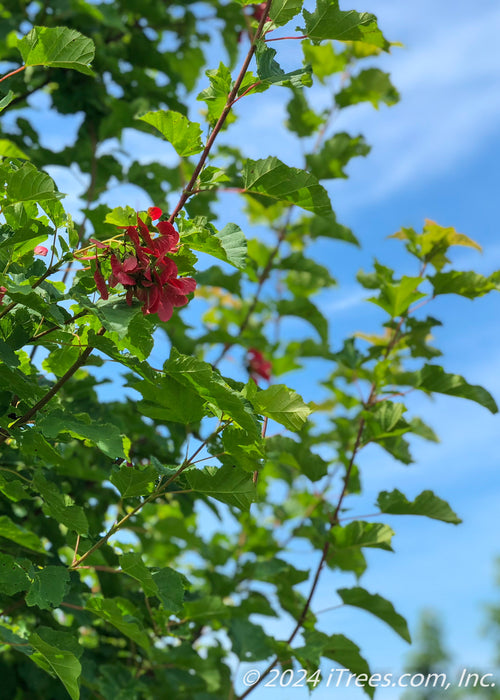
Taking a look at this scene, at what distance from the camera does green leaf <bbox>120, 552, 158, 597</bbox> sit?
1.36 metres

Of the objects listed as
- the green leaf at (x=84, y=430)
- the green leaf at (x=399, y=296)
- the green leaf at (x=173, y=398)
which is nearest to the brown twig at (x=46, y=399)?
the green leaf at (x=84, y=430)

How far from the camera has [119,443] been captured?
4.19 feet

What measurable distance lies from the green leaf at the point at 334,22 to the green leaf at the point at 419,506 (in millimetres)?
1471

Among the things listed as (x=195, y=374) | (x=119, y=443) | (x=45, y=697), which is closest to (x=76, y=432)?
(x=119, y=443)

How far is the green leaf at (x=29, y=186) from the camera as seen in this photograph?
123 cm

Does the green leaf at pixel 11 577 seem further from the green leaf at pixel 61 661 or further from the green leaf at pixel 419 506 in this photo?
the green leaf at pixel 419 506

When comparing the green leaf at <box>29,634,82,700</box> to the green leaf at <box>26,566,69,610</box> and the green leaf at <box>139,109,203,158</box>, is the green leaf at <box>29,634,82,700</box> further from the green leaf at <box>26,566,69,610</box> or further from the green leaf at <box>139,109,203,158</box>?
the green leaf at <box>139,109,203,158</box>

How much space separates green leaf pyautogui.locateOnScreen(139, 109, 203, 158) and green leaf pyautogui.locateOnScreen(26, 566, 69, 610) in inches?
35.8

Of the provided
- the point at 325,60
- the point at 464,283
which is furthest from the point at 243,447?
the point at 325,60

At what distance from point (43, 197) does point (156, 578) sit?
813 millimetres

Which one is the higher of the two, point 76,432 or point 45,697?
point 76,432

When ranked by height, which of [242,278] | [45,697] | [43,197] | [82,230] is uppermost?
[242,278]

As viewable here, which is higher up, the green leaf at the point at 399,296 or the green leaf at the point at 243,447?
the green leaf at the point at 399,296

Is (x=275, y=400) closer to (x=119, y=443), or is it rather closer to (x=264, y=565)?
(x=119, y=443)
